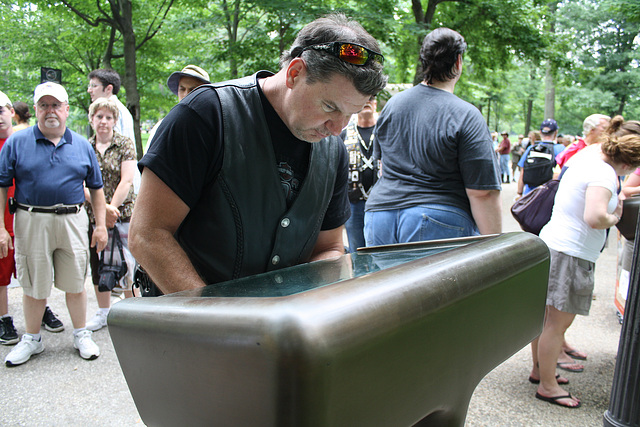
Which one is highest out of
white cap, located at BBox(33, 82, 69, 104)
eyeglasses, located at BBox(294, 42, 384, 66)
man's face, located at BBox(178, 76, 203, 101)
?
man's face, located at BBox(178, 76, 203, 101)

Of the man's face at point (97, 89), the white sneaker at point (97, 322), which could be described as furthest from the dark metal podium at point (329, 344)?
the man's face at point (97, 89)

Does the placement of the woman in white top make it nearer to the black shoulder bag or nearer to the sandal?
the sandal

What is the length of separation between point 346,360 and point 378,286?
153 mm

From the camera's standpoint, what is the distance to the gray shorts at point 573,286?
301cm

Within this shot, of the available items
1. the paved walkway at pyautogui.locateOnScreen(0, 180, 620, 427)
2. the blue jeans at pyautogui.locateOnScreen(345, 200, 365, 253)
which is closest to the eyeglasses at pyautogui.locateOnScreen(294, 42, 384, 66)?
the paved walkway at pyautogui.locateOnScreen(0, 180, 620, 427)

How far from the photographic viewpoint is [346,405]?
76 cm

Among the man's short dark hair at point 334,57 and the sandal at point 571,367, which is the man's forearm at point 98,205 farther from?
the sandal at point 571,367

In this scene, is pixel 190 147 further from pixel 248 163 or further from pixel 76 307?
pixel 76 307

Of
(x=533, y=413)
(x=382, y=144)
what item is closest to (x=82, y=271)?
(x=382, y=144)

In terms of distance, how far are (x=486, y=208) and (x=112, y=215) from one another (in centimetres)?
292

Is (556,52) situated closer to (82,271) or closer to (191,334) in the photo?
(82,271)

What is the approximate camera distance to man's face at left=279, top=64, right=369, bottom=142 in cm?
139

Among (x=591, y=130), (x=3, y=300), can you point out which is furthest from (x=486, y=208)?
(x=3, y=300)

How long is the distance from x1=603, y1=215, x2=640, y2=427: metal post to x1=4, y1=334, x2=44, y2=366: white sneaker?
363 centimetres
